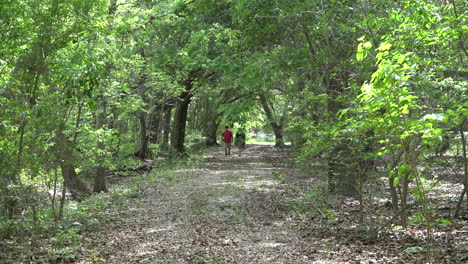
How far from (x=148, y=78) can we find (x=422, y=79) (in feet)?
36.9

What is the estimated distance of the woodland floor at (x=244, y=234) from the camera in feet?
19.0

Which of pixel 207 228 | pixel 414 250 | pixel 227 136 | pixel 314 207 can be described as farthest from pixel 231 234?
pixel 227 136

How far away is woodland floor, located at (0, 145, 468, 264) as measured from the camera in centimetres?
579

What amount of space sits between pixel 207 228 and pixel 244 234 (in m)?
0.81

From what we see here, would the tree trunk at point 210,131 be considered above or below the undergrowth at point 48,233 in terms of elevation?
above

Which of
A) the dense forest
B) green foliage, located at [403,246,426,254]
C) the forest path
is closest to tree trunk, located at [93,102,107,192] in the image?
the dense forest

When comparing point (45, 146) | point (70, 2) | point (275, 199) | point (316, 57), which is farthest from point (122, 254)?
point (316, 57)

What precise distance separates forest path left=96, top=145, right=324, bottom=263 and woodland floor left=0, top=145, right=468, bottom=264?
0.05ft

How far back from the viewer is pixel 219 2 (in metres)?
13.9

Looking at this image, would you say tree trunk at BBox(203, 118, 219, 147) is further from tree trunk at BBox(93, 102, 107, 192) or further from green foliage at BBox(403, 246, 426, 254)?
green foliage at BBox(403, 246, 426, 254)

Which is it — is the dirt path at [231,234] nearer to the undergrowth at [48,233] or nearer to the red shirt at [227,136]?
the undergrowth at [48,233]

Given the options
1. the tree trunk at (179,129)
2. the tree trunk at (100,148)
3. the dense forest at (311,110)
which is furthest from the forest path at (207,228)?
the tree trunk at (179,129)

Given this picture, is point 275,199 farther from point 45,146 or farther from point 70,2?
point 70,2

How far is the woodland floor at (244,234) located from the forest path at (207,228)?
15 millimetres
